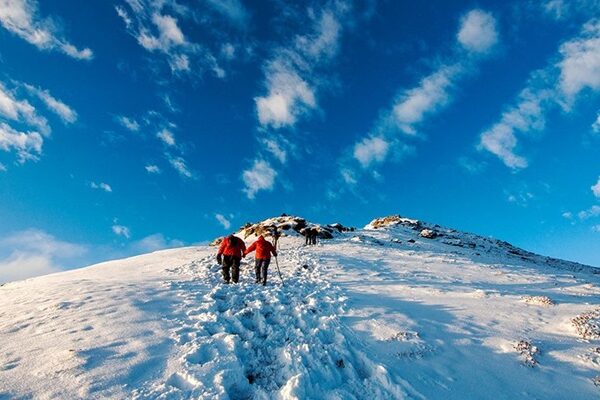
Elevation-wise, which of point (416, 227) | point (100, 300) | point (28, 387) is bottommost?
point (28, 387)

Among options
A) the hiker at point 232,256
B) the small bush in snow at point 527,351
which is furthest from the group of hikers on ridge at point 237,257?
the small bush in snow at point 527,351

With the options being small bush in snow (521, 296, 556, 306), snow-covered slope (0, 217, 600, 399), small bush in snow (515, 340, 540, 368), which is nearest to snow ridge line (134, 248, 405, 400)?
snow-covered slope (0, 217, 600, 399)

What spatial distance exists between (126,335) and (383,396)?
19.7 ft

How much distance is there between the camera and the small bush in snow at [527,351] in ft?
29.3

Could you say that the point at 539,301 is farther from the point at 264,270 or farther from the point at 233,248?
the point at 233,248

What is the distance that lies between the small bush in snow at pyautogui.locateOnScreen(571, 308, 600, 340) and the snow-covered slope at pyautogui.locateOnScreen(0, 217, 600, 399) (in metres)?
0.06

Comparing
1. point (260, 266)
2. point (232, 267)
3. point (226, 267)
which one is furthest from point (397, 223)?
point (232, 267)

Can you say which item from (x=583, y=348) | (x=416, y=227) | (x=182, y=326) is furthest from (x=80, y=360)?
(x=416, y=227)

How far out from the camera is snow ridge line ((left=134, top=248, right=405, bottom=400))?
6.98 metres

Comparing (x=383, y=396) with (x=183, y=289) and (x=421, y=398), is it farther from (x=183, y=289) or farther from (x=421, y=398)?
(x=183, y=289)

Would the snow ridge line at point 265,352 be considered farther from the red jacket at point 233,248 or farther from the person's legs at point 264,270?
the red jacket at point 233,248

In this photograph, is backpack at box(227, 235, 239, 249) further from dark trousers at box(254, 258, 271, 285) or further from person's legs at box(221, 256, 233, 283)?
dark trousers at box(254, 258, 271, 285)

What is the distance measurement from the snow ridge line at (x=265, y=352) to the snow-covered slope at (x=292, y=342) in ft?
0.11

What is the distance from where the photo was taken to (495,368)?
28.4 feet
